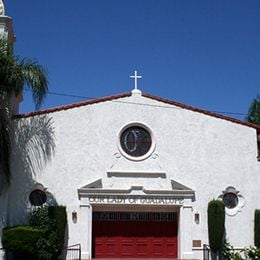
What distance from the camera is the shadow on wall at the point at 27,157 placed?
71.4 feet

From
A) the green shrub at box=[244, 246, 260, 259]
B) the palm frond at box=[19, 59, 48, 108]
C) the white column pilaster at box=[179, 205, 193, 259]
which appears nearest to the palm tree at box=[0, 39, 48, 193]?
the palm frond at box=[19, 59, 48, 108]

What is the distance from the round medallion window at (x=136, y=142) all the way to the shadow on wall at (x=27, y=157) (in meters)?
2.98

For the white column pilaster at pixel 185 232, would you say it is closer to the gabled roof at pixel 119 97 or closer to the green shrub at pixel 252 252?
the green shrub at pixel 252 252

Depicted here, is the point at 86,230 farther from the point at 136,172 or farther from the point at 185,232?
the point at 185,232

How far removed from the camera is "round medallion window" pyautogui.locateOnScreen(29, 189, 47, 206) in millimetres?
22016

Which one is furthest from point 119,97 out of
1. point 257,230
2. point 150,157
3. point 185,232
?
point 257,230

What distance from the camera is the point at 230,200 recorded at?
23094mm

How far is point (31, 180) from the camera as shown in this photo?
2195cm

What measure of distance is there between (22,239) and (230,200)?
8796 millimetres

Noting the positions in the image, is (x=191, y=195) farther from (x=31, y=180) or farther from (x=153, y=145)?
(x=31, y=180)

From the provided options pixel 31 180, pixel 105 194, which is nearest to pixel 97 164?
pixel 105 194

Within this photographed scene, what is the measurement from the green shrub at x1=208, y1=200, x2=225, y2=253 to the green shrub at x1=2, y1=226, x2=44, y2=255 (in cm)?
685

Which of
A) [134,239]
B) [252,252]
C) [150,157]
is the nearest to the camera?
[252,252]

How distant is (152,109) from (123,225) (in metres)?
5.03
